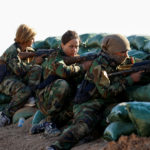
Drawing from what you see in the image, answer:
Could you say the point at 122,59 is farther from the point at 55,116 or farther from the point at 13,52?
the point at 13,52

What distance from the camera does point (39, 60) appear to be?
15.6ft

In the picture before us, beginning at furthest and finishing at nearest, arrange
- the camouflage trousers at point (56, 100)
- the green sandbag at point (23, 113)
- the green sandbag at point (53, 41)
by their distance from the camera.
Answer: the green sandbag at point (53, 41), the green sandbag at point (23, 113), the camouflage trousers at point (56, 100)

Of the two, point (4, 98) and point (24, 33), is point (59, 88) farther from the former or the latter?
point (4, 98)

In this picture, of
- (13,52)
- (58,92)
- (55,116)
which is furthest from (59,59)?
(13,52)

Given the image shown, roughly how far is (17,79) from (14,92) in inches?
9.3

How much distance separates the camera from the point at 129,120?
8.64 feet

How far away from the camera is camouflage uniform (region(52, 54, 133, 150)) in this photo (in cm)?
301

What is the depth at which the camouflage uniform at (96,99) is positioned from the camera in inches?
119

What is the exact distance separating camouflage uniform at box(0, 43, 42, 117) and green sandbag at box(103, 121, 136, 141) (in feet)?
7.98

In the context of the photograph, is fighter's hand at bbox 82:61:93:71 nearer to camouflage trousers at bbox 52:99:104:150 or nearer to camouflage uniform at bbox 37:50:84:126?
camouflage uniform at bbox 37:50:84:126

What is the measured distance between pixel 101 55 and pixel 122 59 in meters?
0.21

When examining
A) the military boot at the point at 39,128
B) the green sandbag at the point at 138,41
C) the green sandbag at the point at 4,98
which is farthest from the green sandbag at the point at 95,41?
the military boot at the point at 39,128

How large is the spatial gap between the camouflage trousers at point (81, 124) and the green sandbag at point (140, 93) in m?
0.31

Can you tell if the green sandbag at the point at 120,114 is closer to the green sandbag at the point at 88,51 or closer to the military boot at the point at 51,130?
the military boot at the point at 51,130
